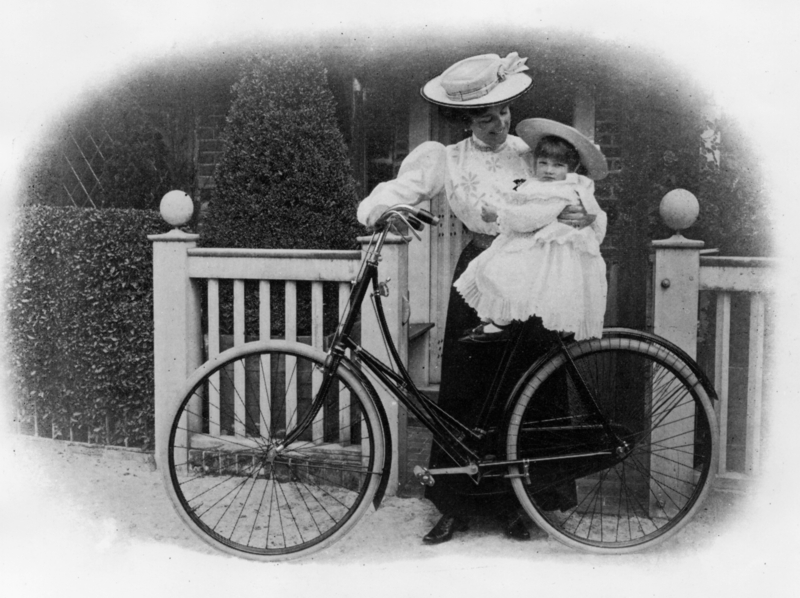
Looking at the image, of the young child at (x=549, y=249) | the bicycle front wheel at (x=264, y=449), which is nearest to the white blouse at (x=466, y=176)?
the young child at (x=549, y=249)

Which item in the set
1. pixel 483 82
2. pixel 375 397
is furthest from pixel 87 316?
pixel 483 82

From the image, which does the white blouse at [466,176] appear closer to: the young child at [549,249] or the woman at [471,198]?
the woman at [471,198]

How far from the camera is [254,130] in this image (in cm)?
362

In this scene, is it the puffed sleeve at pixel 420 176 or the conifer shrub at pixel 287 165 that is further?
the conifer shrub at pixel 287 165

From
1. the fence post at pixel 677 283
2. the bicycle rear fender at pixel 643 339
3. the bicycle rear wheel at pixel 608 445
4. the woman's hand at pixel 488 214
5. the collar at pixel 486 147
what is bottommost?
the bicycle rear wheel at pixel 608 445

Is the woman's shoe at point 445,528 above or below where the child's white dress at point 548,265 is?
below

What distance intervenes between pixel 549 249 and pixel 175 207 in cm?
191

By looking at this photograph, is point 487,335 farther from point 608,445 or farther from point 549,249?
point 608,445

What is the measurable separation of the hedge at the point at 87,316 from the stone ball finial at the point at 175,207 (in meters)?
0.42

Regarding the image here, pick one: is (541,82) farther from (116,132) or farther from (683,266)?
(116,132)

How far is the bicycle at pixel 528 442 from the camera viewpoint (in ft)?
8.77

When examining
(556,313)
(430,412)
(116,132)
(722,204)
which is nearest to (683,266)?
(722,204)

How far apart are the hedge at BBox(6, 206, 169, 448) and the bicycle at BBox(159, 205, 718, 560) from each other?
61cm

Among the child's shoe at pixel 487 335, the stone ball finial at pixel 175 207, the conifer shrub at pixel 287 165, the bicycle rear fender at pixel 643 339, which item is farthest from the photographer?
the conifer shrub at pixel 287 165
